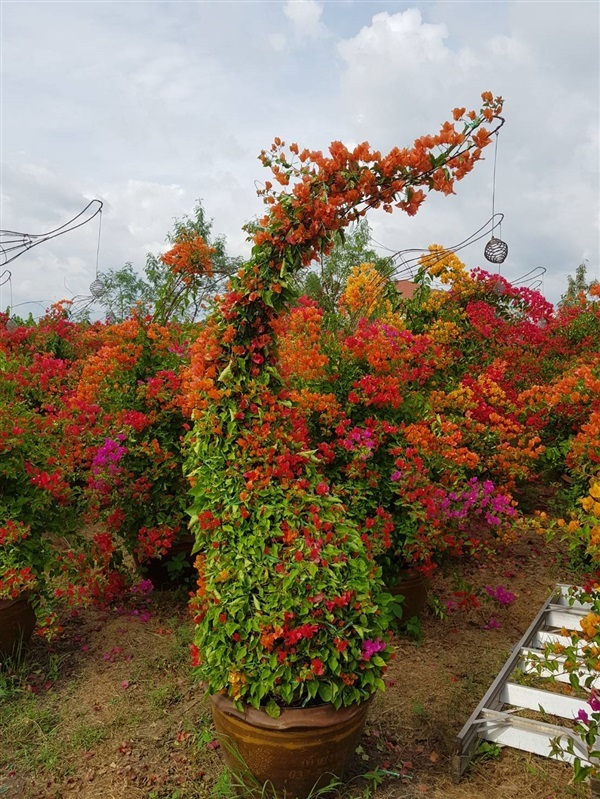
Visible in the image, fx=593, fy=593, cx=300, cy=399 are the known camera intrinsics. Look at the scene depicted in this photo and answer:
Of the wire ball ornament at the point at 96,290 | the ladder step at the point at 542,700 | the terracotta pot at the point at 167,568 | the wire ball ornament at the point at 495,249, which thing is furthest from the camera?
the wire ball ornament at the point at 96,290

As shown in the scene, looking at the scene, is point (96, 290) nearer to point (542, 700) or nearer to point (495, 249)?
point (495, 249)

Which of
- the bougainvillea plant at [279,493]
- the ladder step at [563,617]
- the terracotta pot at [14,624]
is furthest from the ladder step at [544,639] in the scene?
the terracotta pot at [14,624]

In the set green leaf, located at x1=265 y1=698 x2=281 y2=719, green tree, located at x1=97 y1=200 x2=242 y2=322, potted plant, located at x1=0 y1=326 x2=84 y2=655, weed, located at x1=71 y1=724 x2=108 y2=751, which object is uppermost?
green tree, located at x1=97 y1=200 x2=242 y2=322

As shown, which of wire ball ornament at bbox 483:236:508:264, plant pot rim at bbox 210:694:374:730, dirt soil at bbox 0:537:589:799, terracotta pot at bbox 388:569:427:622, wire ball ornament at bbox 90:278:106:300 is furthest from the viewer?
wire ball ornament at bbox 90:278:106:300

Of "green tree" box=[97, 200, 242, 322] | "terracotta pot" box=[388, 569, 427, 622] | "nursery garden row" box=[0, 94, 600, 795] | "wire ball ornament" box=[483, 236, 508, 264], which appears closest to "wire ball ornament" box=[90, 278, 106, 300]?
"green tree" box=[97, 200, 242, 322]

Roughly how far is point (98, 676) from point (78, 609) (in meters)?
0.89

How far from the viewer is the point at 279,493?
7.57 feet

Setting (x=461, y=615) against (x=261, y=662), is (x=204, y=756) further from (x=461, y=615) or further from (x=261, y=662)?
(x=461, y=615)

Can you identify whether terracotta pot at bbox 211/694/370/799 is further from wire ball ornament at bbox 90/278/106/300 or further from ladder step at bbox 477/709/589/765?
wire ball ornament at bbox 90/278/106/300

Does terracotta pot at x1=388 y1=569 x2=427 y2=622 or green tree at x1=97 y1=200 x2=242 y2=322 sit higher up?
green tree at x1=97 y1=200 x2=242 y2=322

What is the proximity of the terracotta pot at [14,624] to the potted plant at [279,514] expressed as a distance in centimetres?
142

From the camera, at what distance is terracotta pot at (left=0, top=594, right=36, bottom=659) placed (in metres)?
3.16

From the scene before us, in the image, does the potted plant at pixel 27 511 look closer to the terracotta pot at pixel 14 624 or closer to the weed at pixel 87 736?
the terracotta pot at pixel 14 624

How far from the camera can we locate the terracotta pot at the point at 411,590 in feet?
11.7
